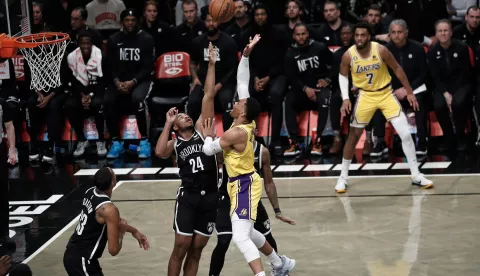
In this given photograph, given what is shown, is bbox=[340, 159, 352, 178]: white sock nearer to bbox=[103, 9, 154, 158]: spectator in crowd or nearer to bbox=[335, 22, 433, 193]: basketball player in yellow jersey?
bbox=[335, 22, 433, 193]: basketball player in yellow jersey

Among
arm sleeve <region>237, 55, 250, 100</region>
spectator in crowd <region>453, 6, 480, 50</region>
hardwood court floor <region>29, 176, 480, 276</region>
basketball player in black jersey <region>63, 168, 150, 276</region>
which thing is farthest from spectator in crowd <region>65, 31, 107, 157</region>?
basketball player in black jersey <region>63, 168, 150, 276</region>

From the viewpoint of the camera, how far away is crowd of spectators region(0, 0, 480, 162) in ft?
44.2

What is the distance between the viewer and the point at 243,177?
8086mm

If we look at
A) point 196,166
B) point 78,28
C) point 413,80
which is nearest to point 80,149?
point 78,28

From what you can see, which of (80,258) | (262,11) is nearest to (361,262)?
(80,258)

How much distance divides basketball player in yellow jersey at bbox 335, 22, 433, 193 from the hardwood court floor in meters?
0.49

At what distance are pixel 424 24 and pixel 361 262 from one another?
6741 mm

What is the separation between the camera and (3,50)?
8484 millimetres

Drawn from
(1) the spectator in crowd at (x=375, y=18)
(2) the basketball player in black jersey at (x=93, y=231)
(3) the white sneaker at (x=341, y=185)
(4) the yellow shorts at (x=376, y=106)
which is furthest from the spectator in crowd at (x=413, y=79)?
(2) the basketball player in black jersey at (x=93, y=231)


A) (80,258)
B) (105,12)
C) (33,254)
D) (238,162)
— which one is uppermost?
(105,12)

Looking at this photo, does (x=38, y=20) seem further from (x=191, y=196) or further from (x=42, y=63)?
(x=191, y=196)

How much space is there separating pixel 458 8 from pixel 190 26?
4.60 m

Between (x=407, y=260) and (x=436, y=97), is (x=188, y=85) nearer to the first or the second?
(x=436, y=97)

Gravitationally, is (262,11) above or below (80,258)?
above
